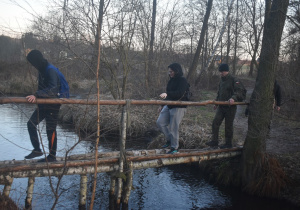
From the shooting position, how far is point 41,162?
425 cm

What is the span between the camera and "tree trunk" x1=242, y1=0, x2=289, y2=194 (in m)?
5.93

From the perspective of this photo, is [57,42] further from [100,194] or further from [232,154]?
[232,154]

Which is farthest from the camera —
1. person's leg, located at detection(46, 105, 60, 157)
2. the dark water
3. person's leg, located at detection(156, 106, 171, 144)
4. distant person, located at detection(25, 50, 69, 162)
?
person's leg, located at detection(156, 106, 171, 144)

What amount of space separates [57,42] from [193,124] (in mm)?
5304

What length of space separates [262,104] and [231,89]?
72 centimetres

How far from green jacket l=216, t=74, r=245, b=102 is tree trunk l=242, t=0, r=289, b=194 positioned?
311mm

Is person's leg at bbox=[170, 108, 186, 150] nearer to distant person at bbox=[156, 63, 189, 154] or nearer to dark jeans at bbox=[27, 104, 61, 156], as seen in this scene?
distant person at bbox=[156, 63, 189, 154]

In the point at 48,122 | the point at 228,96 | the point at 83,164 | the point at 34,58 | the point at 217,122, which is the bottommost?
the point at 83,164

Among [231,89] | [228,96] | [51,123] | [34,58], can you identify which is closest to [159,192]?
[228,96]

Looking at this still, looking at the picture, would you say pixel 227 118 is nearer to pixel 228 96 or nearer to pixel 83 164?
pixel 228 96

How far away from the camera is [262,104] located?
6113mm

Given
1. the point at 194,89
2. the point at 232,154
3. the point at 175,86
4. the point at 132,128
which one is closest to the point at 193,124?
the point at 132,128

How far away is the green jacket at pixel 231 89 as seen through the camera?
620cm

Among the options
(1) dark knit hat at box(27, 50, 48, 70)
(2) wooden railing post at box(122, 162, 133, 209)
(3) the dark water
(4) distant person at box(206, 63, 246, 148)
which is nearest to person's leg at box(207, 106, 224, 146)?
(4) distant person at box(206, 63, 246, 148)
